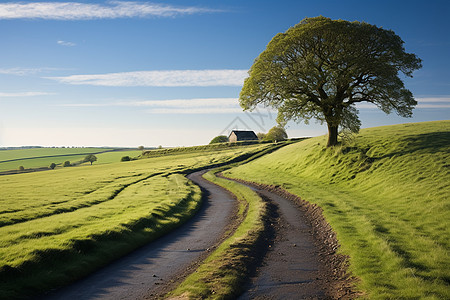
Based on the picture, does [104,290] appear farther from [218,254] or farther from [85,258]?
[218,254]

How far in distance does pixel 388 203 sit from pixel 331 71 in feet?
68.2

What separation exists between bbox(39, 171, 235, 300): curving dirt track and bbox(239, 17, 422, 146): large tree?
24.3 meters

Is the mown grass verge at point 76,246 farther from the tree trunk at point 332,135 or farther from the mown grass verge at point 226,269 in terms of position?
the tree trunk at point 332,135

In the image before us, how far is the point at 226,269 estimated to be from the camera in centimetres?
1311

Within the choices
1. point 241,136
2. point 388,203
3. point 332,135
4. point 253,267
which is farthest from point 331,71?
point 241,136

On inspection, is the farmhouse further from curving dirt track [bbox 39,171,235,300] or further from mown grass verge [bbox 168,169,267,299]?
mown grass verge [bbox 168,169,267,299]

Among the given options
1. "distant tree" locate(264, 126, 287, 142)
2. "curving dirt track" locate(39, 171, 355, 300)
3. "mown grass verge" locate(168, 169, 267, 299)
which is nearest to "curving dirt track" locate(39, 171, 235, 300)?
A: "curving dirt track" locate(39, 171, 355, 300)

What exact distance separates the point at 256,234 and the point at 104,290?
31.4ft

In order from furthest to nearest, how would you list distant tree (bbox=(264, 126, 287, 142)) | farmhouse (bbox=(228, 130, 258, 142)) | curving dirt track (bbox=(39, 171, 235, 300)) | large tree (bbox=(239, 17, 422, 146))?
farmhouse (bbox=(228, 130, 258, 142))
distant tree (bbox=(264, 126, 287, 142))
large tree (bbox=(239, 17, 422, 146))
curving dirt track (bbox=(39, 171, 235, 300))

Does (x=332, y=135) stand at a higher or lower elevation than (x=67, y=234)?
higher

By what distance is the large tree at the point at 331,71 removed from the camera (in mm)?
37406

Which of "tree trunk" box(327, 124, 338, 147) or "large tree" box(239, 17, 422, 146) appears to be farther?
"tree trunk" box(327, 124, 338, 147)

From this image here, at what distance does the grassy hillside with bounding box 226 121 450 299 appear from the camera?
11.5 m

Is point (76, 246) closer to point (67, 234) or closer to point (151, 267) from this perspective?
point (67, 234)
